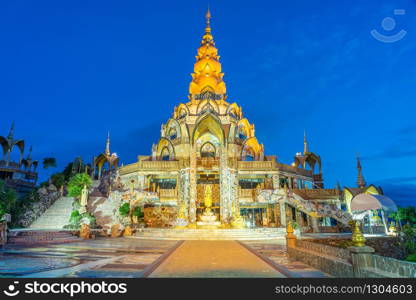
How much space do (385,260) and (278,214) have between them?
62.8 feet

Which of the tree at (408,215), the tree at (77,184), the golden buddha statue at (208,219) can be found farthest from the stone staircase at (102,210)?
the tree at (408,215)

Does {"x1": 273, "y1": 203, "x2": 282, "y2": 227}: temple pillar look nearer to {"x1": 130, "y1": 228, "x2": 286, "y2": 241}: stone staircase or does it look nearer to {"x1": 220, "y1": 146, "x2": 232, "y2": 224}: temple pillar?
{"x1": 220, "y1": 146, "x2": 232, "y2": 224}: temple pillar

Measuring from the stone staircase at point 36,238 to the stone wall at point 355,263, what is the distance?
12237mm

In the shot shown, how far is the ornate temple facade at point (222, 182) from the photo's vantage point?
71.4 feet

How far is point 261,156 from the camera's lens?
3081cm

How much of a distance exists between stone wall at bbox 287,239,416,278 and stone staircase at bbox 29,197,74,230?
17.7 meters

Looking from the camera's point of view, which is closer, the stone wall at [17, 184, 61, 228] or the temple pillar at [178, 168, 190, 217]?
the stone wall at [17, 184, 61, 228]

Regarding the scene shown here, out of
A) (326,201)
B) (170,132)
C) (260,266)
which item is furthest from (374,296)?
(170,132)

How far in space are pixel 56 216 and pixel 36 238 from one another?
24.5ft

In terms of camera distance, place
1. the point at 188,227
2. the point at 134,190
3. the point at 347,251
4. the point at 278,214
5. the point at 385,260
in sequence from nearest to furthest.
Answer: the point at 385,260
the point at 347,251
the point at 188,227
the point at 134,190
the point at 278,214

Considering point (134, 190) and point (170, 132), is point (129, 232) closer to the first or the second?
point (134, 190)

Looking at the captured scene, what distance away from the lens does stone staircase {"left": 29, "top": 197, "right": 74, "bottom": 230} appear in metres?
18.7

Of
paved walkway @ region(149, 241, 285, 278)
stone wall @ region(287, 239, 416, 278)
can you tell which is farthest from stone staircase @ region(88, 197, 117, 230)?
stone wall @ region(287, 239, 416, 278)

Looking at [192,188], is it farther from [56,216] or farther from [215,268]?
[215,268]
